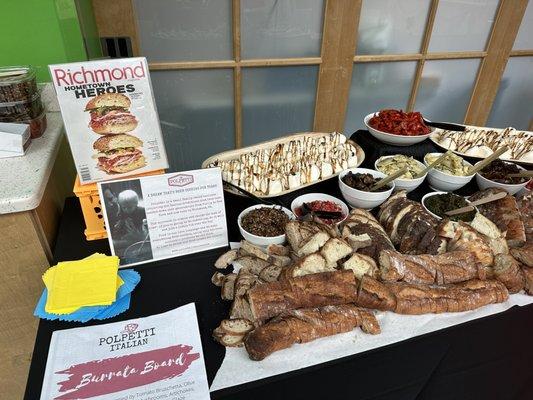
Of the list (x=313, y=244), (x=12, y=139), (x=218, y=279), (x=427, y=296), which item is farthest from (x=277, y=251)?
(x=12, y=139)

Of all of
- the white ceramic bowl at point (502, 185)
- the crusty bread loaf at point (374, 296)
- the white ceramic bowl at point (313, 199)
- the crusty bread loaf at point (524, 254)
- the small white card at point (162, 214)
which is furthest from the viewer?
the white ceramic bowl at point (502, 185)

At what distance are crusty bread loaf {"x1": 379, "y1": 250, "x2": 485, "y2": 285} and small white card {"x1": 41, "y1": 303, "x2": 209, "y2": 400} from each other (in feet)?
2.45

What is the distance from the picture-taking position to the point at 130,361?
108 centimetres

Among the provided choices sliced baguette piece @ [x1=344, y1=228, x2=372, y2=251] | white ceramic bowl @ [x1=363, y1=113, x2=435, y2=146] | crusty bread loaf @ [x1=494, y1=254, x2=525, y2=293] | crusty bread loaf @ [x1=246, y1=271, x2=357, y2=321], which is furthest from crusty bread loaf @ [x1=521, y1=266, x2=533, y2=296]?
white ceramic bowl @ [x1=363, y1=113, x2=435, y2=146]

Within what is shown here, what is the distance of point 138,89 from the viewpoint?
4.38 feet

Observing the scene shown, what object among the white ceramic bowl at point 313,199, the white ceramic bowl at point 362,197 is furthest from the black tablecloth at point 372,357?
the white ceramic bowl at point 362,197

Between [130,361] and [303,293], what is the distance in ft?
1.94

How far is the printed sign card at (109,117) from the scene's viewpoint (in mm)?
1265

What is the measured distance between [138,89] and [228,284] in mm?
812

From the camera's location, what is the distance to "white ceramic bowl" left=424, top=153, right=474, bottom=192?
6.14 feet

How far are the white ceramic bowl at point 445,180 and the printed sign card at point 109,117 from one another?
142cm

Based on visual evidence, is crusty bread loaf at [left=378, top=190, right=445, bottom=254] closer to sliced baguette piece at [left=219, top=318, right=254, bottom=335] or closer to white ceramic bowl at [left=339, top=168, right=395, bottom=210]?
white ceramic bowl at [left=339, top=168, right=395, bottom=210]

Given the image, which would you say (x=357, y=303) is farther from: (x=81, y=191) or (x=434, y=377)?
(x=81, y=191)

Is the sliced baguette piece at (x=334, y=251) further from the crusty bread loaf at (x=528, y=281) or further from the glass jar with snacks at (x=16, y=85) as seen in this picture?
the glass jar with snacks at (x=16, y=85)
